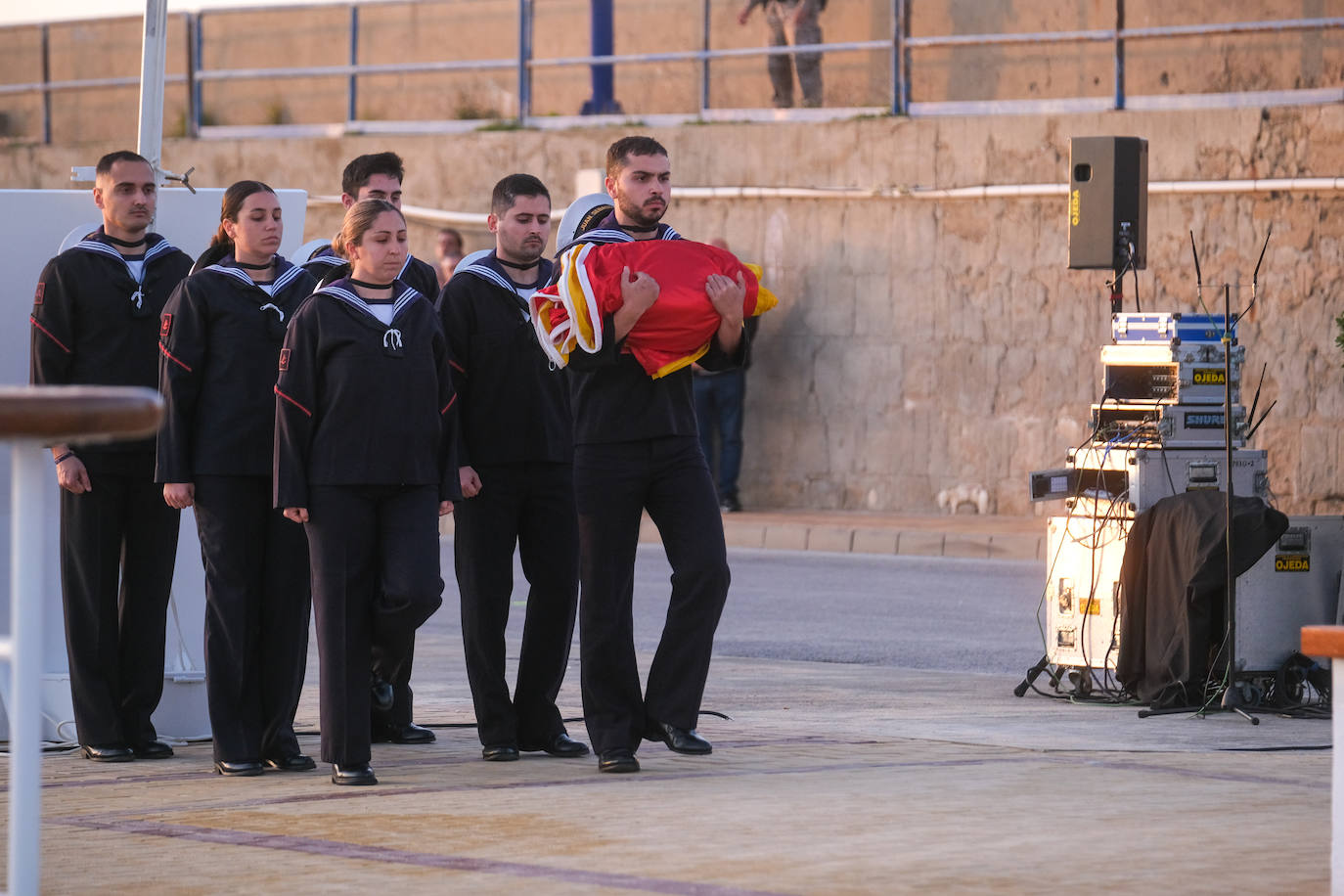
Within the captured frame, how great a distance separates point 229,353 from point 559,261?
43.0 inches

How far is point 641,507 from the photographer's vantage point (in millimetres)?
7180

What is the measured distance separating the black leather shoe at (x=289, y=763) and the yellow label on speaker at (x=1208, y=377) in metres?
4.24

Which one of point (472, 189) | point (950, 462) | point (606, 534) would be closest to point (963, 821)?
point (606, 534)

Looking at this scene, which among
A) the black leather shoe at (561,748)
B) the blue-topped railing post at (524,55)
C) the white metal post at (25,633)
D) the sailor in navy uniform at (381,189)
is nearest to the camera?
the white metal post at (25,633)

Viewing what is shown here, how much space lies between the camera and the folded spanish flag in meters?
6.84

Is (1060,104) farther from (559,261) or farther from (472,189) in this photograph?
(559,261)

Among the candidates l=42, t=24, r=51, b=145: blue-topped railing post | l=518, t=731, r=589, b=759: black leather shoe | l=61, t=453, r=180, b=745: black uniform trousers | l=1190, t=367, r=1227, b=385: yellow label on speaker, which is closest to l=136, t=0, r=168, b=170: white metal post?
l=61, t=453, r=180, b=745: black uniform trousers

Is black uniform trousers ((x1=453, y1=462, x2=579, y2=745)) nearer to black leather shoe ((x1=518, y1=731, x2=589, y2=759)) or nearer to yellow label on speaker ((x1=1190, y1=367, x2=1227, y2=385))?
black leather shoe ((x1=518, y1=731, x2=589, y2=759))

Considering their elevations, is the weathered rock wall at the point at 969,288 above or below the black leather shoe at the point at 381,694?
above

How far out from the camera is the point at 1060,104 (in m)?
17.7

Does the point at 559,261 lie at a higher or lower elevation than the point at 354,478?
higher

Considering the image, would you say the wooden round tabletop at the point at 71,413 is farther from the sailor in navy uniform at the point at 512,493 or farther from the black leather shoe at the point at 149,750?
the black leather shoe at the point at 149,750

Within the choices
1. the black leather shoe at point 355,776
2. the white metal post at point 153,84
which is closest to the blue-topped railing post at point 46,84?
the white metal post at point 153,84

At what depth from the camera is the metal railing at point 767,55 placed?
674 inches
